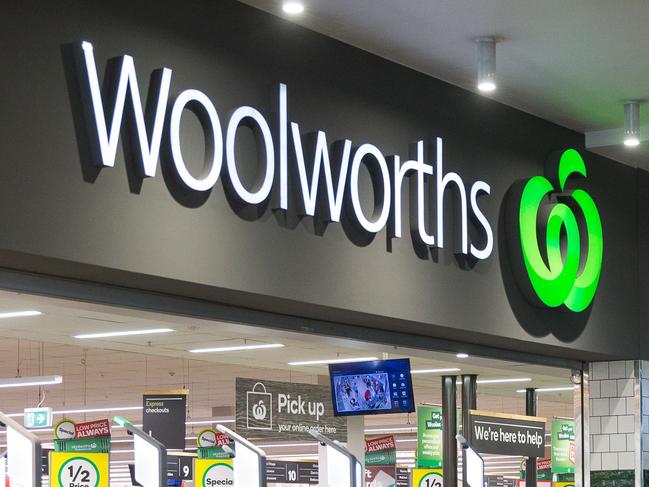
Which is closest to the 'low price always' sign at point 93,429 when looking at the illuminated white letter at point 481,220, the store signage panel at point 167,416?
the store signage panel at point 167,416

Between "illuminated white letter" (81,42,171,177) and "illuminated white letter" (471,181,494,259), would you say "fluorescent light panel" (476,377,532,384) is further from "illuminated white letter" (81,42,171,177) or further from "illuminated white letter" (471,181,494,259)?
"illuminated white letter" (81,42,171,177)

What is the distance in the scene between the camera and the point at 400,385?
8547mm

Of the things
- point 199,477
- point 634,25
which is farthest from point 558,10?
point 199,477

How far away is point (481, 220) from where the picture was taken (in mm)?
7199

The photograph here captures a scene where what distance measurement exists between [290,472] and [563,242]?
1191 cm

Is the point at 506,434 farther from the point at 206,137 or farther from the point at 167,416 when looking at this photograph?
the point at 167,416

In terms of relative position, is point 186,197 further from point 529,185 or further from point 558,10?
point 529,185

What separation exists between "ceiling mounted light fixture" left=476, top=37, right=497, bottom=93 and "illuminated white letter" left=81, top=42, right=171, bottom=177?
76.8 inches

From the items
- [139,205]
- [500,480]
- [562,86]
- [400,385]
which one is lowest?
[500,480]

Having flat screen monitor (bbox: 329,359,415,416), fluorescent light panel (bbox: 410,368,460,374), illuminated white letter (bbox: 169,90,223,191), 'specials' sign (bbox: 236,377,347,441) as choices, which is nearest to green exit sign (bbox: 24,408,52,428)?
fluorescent light panel (bbox: 410,368,460,374)

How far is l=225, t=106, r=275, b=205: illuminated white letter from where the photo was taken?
559cm

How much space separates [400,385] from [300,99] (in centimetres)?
314

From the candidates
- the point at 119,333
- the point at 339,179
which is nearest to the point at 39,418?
the point at 119,333

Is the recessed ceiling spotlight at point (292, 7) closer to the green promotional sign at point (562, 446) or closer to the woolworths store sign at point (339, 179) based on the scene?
the woolworths store sign at point (339, 179)
